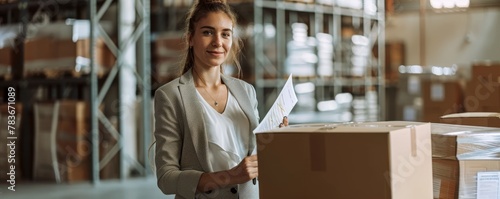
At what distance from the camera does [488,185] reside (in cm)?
214

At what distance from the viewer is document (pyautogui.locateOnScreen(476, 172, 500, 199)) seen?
213 cm

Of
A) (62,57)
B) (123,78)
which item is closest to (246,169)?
(123,78)

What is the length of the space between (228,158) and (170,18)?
24.0 feet

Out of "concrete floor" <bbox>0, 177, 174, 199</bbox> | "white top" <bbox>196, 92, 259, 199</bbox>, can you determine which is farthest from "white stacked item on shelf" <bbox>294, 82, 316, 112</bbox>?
"white top" <bbox>196, 92, 259, 199</bbox>

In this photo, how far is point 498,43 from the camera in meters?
12.5

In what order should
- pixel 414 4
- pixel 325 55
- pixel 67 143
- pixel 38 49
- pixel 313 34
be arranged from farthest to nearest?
pixel 414 4 → pixel 313 34 → pixel 325 55 → pixel 38 49 → pixel 67 143

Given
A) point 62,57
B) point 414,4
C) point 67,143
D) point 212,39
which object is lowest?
point 67,143

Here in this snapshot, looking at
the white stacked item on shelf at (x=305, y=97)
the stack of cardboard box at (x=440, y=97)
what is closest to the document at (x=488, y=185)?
the stack of cardboard box at (x=440, y=97)

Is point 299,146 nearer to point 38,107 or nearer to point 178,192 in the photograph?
point 178,192

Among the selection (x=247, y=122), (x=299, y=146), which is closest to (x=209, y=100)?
(x=247, y=122)

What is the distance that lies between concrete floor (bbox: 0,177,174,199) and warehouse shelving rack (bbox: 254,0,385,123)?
1.82 meters

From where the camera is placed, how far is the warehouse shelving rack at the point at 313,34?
27.2 feet

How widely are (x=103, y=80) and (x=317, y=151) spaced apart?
627cm

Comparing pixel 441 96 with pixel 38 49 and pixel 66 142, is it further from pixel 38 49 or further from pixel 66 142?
pixel 38 49
